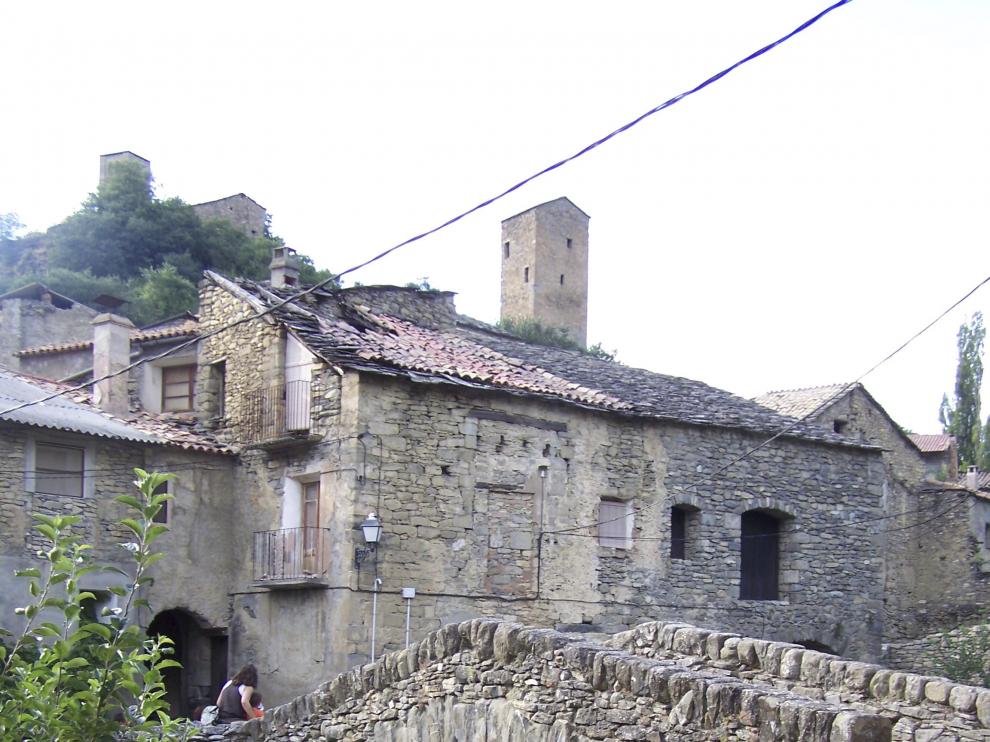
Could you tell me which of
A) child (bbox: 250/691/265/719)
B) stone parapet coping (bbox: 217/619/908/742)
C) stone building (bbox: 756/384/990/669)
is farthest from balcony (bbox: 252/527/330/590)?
stone building (bbox: 756/384/990/669)

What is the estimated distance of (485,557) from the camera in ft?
57.6

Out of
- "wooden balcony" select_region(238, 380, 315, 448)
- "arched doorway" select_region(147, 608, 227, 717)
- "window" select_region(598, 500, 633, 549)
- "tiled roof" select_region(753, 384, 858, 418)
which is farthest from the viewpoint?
"tiled roof" select_region(753, 384, 858, 418)

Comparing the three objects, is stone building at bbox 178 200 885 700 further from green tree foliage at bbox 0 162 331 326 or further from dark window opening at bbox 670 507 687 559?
green tree foliage at bbox 0 162 331 326

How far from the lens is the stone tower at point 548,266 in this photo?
46438 millimetres

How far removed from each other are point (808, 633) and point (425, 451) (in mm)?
8833

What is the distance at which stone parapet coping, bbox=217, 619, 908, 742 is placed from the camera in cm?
721

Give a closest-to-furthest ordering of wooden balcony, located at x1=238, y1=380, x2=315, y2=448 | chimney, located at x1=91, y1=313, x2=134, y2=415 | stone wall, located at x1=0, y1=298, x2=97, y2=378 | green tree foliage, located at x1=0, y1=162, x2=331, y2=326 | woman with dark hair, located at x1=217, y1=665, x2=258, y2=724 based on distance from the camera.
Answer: woman with dark hair, located at x1=217, y1=665, x2=258, y2=724
wooden balcony, located at x1=238, y1=380, x2=315, y2=448
chimney, located at x1=91, y1=313, x2=134, y2=415
stone wall, located at x1=0, y1=298, x2=97, y2=378
green tree foliage, located at x1=0, y1=162, x2=331, y2=326

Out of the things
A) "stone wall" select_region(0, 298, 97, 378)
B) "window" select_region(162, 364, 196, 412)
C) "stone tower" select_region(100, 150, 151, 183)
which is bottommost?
"window" select_region(162, 364, 196, 412)

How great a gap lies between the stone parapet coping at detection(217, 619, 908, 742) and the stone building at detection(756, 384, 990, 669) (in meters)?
15.3

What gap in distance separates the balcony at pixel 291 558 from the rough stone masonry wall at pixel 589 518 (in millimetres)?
749

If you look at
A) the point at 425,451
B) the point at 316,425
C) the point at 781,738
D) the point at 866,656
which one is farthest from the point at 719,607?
the point at 781,738

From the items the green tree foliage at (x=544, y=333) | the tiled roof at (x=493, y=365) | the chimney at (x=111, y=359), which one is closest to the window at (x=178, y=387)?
the chimney at (x=111, y=359)

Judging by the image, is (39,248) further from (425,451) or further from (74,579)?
(74,579)

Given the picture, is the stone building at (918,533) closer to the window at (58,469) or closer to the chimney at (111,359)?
the chimney at (111,359)
